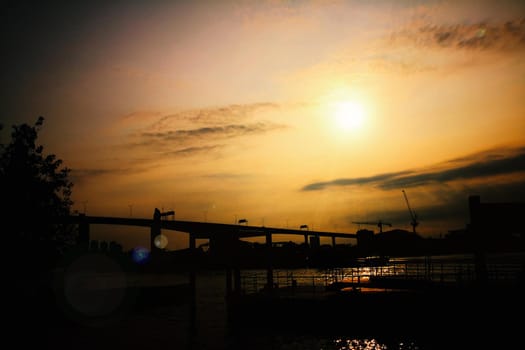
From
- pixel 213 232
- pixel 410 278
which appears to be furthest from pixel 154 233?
pixel 410 278

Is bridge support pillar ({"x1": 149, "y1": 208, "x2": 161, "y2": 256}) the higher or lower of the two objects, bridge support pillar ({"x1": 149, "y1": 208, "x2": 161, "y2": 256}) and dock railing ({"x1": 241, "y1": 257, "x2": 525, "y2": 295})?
the higher

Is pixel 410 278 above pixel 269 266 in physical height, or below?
below

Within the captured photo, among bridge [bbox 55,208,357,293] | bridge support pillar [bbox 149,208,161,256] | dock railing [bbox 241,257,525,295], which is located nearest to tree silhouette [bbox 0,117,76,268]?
bridge [bbox 55,208,357,293]

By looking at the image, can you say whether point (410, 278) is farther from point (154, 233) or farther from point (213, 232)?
point (154, 233)

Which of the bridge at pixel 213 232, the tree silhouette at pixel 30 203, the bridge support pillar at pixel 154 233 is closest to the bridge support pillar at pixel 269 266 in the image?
the bridge at pixel 213 232

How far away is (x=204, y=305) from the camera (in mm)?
69000

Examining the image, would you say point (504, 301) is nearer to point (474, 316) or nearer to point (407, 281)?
point (474, 316)

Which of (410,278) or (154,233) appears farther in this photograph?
(154,233)

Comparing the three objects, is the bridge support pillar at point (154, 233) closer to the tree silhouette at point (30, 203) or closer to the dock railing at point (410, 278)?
the dock railing at point (410, 278)

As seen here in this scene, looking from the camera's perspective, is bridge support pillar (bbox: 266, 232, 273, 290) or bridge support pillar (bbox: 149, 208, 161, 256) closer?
bridge support pillar (bbox: 266, 232, 273, 290)

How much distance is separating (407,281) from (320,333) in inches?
408

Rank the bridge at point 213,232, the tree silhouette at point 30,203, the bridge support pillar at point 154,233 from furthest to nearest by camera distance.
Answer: the bridge support pillar at point 154,233 < the bridge at point 213,232 < the tree silhouette at point 30,203

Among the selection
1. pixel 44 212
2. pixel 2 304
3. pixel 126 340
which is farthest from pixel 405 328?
pixel 2 304

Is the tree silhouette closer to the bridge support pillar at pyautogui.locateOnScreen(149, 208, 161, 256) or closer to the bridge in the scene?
the bridge
